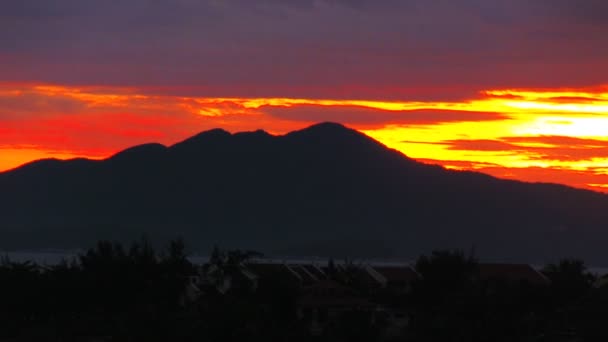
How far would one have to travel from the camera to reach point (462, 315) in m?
44.2

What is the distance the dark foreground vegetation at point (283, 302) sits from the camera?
41.8 metres

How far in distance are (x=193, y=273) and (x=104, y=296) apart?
5.68m

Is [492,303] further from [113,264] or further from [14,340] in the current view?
[113,264]

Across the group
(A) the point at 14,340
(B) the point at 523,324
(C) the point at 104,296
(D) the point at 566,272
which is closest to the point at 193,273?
(C) the point at 104,296

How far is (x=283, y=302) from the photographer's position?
5278cm

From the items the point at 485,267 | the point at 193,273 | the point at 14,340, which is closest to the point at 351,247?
the point at 485,267

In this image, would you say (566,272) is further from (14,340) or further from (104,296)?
(14,340)

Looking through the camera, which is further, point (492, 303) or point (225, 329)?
point (492, 303)

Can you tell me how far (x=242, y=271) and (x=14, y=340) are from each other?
60.8 feet

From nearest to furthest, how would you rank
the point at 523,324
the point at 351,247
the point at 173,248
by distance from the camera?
the point at 523,324 < the point at 173,248 < the point at 351,247

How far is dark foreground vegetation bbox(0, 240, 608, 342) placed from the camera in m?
41.8

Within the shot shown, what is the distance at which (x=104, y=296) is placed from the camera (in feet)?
200

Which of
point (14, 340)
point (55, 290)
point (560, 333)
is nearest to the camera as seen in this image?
point (560, 333)

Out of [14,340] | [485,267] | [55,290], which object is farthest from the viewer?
[485,267]
